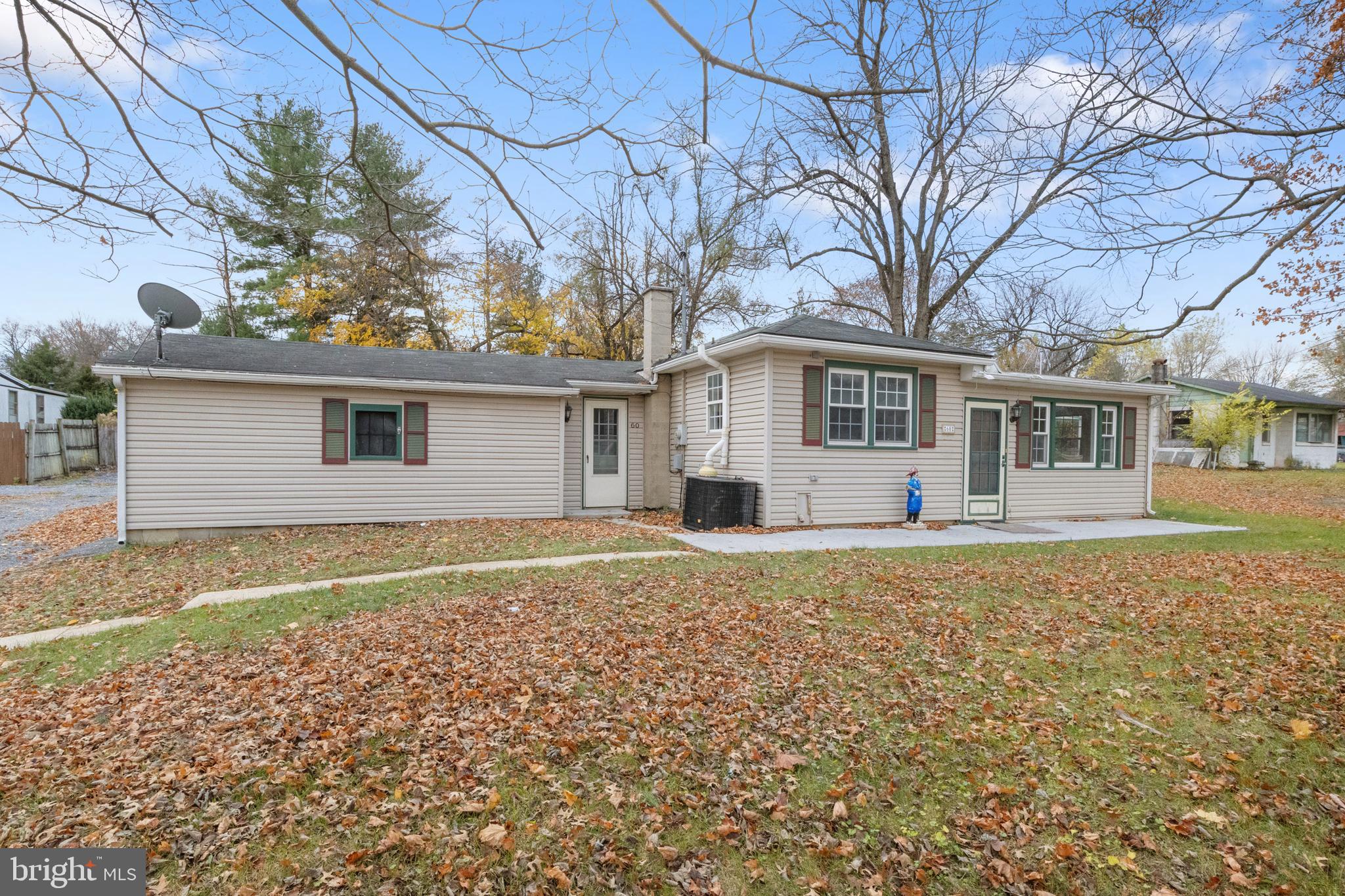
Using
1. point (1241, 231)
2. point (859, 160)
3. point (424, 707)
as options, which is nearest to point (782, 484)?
point (1241, 231)

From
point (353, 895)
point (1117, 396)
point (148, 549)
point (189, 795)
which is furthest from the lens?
point (1117, 396)

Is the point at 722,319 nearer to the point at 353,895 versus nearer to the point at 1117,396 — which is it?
the point at 1117,396

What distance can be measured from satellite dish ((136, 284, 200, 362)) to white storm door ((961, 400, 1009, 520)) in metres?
12.5

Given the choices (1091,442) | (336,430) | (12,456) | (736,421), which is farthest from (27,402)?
(1091,442)

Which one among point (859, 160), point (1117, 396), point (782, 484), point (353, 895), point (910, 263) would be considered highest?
point (859, 160)

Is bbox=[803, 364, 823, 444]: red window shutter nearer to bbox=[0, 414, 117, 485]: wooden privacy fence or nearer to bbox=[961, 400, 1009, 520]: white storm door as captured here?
bbox=[961, 400, 1009, 520]: white storm door

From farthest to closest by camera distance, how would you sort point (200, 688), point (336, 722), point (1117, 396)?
point (1117, 396)
point (200, 688)
point (336, 722)

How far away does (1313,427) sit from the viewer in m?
27.6

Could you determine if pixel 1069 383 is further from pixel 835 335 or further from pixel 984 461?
pixel 835 335

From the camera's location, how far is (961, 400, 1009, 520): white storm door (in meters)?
11.5

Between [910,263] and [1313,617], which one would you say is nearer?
[1313,617]

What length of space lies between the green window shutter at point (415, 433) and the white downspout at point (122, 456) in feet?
12.0

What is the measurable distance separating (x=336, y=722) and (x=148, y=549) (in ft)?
25.5

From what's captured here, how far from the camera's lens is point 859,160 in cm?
1906
